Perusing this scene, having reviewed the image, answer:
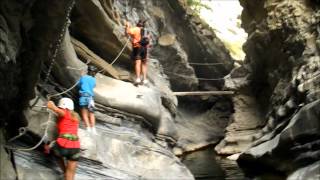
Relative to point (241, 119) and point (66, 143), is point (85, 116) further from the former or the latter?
point (241, 119)

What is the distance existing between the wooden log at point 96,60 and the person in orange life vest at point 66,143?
13.9 ft

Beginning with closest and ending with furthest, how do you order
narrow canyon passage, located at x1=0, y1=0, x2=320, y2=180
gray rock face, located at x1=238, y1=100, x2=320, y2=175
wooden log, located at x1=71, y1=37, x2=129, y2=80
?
narrow canyon passage, located at x1=0, y1=0, x2=320, y2=180, gray rock face, located at x1=238, y1=100, x2=320, y2=175, wooden log, located at x1=71, y1=37, x2=129, y2=80

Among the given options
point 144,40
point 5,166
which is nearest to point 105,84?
point 144,40

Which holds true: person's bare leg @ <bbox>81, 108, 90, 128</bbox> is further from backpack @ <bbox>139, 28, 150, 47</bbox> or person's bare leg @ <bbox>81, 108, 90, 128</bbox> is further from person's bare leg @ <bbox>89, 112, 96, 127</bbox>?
backpack @ <bbox>139, 28, 150, 47</bbox>

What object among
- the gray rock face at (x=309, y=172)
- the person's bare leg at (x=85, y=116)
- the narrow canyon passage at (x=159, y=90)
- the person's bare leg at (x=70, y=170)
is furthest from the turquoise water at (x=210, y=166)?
the person's bare leg at (x=70, y=170)

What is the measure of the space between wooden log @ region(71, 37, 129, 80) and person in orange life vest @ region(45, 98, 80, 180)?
13.9 ft

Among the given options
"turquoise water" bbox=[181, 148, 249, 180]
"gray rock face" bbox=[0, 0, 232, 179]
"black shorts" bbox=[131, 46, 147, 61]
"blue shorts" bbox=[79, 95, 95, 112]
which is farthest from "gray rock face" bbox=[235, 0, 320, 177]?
"blue shorts" bbox=[79, 95, 95, 112]

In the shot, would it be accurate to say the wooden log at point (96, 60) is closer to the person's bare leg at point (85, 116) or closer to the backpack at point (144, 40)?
the backpack at point (144, 40)

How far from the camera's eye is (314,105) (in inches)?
407

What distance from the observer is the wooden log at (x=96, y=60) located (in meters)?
13.1

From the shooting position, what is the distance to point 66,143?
8.71m

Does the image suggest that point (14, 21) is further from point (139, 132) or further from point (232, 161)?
point (232, 161)

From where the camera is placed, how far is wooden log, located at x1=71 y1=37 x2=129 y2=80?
13.1 metres

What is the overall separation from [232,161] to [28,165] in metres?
10.4
